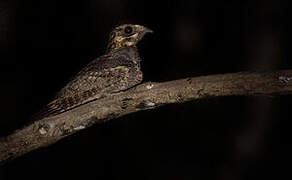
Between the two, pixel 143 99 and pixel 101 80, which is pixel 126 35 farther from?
pixel 143 99

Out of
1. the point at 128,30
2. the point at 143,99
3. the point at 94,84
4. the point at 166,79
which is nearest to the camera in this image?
the point at 143,99

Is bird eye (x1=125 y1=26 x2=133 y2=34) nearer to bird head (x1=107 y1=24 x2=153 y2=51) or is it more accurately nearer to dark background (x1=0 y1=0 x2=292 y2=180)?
bird head (x1=107 y1=24 x2=153 y2=51)

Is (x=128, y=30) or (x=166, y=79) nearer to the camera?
(x=128, y=30)

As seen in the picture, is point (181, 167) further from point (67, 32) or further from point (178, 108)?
point (67, 32)

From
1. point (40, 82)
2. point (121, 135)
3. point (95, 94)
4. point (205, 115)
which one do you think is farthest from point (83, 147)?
point (95, 94)

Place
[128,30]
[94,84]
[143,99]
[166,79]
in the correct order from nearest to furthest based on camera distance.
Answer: [143,99] → [94,84] → [128,30] → [166,79]

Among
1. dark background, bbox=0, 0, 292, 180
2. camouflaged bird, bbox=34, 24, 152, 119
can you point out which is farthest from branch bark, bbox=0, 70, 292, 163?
dark background, bbox=0, 0, 292, 180

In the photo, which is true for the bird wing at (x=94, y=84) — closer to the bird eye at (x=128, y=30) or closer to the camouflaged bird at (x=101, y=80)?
the camouflaged bird at (x=101, y=80)

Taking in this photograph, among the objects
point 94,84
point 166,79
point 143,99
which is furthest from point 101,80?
point 166,79

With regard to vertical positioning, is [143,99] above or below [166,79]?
above
